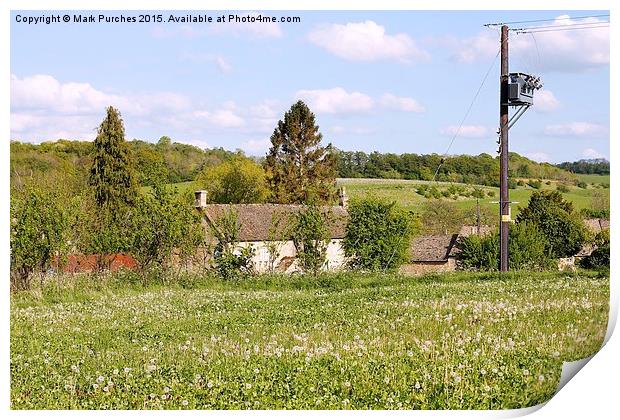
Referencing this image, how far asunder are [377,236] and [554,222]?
3.62m

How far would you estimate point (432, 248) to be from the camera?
2619 centimetres

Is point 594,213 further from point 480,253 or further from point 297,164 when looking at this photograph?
point 297,164

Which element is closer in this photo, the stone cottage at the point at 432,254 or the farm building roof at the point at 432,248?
the stone cottage at the point at 432,254

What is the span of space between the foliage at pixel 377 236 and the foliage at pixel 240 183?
8.79 m

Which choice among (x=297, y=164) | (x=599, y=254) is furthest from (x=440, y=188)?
(x=599, y=254)

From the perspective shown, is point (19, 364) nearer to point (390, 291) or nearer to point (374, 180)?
point (390, 291)

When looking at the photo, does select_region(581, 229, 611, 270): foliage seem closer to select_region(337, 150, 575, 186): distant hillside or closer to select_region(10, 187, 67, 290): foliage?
select_region(337, 150, 575, 186): distant hillside

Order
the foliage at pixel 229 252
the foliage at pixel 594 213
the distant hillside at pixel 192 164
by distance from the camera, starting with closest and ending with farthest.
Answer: the distant hillside at pixel 192 164, the foliage at pixel 594 213, the foliage at pixel 229 252

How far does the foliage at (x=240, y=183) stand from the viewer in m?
28.1

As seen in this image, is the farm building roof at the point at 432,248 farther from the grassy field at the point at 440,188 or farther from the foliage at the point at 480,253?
the foliage at the point at 480,253

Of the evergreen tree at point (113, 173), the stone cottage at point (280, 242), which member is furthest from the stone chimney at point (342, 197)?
the evergreen tree at point (113, 173)

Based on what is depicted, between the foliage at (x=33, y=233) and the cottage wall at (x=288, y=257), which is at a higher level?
the foliage at (x=33, y=233)

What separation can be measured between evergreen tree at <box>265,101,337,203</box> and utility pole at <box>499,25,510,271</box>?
506 inches
